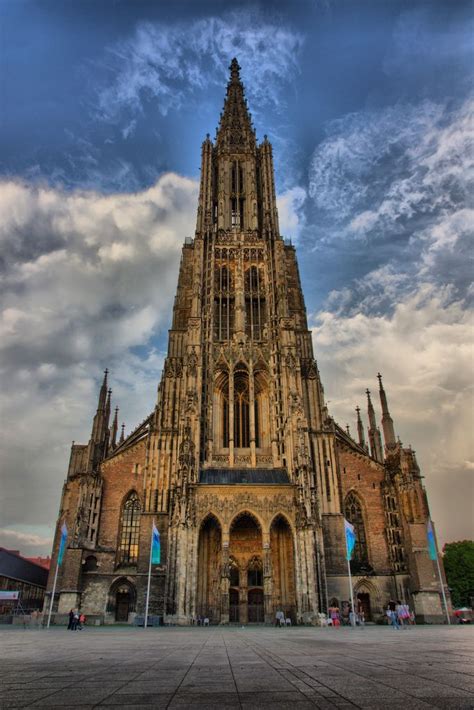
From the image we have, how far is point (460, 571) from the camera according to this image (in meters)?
57.2

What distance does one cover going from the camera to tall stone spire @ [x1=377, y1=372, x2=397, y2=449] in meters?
42.3

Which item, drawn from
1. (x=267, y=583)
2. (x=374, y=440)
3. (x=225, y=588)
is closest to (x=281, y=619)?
(x=267, y=583)

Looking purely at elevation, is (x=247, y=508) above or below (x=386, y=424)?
below

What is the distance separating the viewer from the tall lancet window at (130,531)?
123 ft

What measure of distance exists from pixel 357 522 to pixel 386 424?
924 cm

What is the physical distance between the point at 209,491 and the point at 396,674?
28840mm

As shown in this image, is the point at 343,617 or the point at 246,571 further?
the point at 246,571

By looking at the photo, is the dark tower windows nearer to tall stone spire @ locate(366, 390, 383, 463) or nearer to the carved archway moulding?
tall stone spire @ locate(366, 390, 383, 463)

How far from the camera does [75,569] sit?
3494cm

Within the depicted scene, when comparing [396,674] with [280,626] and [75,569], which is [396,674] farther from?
[75,569]

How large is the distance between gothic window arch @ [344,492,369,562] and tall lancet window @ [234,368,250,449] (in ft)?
31.8

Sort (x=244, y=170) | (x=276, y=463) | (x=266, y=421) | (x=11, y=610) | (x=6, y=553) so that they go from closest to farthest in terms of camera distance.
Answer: (x=276, y=463) → (x=266, y=421) → (x=11, y=610) → (x=6, y=553) → (x=244, y=170)

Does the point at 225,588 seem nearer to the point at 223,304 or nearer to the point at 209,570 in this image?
the point at 209,570

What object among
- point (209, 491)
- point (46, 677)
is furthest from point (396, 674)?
point (209, 491)
